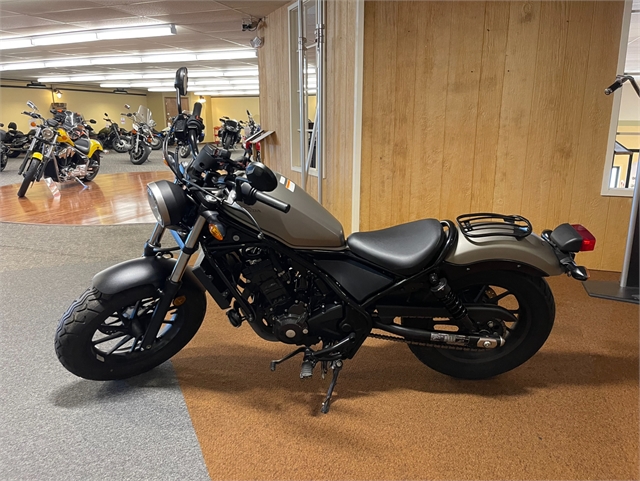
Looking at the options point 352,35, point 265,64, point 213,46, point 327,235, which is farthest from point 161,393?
point 213,46

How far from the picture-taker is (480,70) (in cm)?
340

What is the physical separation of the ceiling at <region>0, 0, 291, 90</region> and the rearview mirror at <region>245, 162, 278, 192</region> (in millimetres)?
4013

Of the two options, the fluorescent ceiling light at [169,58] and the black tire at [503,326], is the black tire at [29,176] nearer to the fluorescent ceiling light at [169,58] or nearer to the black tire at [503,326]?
the fluorescent ceiling light at [169,58]

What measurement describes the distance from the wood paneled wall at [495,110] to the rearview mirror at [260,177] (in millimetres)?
2240

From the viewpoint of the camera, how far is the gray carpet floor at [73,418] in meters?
1.62

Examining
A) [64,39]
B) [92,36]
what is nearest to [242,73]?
[64,39]

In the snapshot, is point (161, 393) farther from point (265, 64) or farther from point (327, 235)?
point (265, 64)

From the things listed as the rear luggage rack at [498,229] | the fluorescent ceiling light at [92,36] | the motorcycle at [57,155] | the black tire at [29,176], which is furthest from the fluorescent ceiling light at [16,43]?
the rear luggage rack at [498,229]

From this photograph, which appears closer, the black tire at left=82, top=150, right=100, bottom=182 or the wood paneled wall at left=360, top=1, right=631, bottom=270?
the wood paneled wall at left=360, top=1, right=631, bottom=270

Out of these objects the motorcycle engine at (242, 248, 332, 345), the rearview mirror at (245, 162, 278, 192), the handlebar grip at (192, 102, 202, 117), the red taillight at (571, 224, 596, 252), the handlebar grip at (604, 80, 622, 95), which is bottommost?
the motorcycle engine at (242, 248, 332, 345)

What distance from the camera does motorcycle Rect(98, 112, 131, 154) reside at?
47.1ft

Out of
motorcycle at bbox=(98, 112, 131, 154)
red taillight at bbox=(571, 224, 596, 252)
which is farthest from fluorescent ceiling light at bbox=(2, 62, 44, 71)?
red taillight at bbox=(571, 224, 596, 252)

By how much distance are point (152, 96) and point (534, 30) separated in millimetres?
20718

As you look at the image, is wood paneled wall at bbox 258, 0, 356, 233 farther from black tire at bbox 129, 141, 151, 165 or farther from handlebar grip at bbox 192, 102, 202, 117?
black tire at bbox 129, 141, 151, 165
